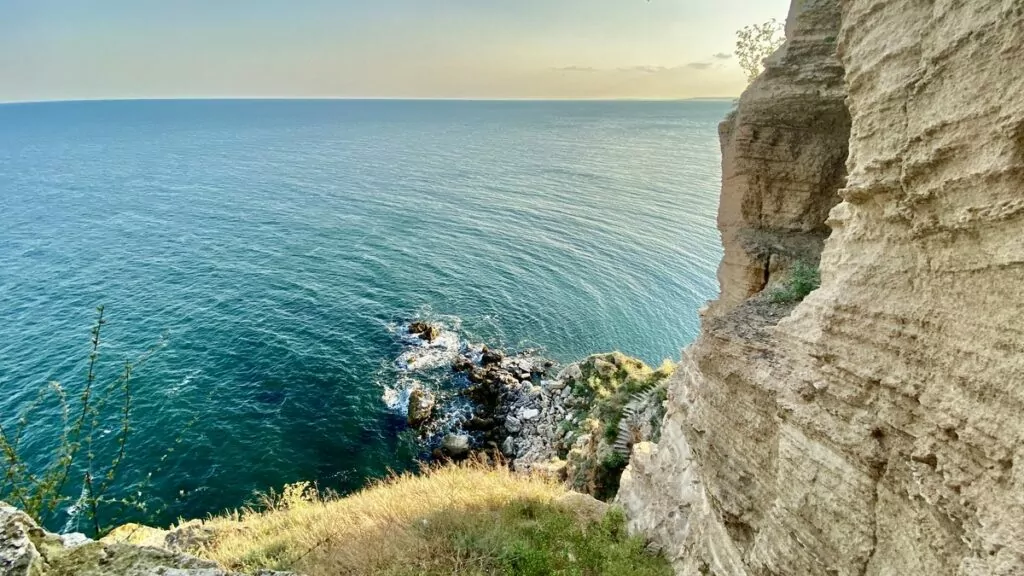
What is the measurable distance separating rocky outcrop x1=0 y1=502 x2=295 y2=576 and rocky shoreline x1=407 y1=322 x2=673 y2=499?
16.9 m

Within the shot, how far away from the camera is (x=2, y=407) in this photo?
26734mm

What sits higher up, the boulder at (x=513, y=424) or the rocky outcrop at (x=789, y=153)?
the rocky outcrop at (x=789, y=153)

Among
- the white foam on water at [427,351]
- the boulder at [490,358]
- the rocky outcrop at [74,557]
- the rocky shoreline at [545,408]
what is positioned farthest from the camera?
the boulder at [490,358]

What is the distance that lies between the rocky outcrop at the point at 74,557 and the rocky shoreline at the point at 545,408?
1686 cm

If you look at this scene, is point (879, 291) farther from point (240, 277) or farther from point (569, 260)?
point (240, 277)

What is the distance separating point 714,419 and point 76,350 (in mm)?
38346

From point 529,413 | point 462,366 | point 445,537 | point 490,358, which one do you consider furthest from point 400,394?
point 445,537

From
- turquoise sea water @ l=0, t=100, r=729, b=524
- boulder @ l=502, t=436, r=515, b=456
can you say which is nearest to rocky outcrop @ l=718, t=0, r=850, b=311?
turquoise sea water @ l=0, t=100, r=729, b=524

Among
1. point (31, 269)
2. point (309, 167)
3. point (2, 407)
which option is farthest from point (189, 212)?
point (2, 407)

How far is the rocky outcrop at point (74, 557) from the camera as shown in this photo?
14.4 feet

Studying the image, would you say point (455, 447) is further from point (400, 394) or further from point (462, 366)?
point (462, 366)

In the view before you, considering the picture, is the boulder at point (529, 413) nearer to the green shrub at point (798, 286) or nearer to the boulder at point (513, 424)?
the boulder at point (513, 424)

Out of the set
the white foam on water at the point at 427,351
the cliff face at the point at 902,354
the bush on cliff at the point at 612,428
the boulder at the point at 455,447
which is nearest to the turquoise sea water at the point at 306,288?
the white foam on water at the point at 427,351

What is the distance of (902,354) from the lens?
5641 millimetres
